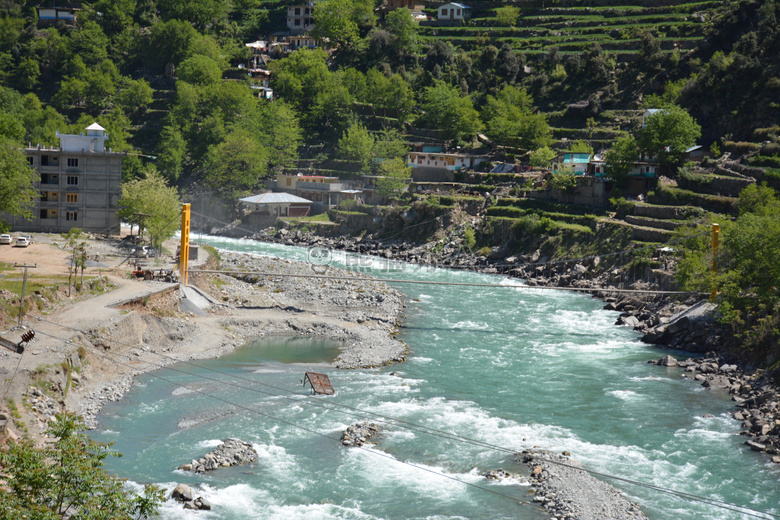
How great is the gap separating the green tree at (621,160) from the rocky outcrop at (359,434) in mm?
37924

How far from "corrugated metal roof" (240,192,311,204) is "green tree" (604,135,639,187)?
2752 cm

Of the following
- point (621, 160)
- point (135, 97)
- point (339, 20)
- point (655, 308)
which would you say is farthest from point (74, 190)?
point (339, 20)

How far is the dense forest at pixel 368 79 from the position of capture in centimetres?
7025

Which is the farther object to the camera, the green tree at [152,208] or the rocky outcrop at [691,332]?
the green tree at [152,208]

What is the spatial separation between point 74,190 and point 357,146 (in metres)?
32.0

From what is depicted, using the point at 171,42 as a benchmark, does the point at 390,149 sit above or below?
below

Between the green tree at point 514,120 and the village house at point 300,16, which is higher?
the village house at point 300,16

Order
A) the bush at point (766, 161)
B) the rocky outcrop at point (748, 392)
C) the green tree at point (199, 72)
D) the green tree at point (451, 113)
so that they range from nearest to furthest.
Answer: the rocky outcrop at point (748, 392) → the bush at point (766, 161) → the green tree at point (451, 113) → the green tree at point (199, 72)

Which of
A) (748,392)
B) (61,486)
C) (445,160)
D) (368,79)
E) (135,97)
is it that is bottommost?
(748,392)

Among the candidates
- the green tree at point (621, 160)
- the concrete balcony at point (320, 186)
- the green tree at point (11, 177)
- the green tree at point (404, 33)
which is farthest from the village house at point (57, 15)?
the green tree at point (621, 160)

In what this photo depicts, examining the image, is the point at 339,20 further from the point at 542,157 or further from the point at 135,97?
the point at 542,157

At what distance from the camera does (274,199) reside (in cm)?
7044

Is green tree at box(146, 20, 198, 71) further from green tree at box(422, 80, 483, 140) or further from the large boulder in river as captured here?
the large boulder in river

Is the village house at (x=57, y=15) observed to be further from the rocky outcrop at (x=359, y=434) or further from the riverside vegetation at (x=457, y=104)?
the rocky outcrop at (x=359, y=434)
